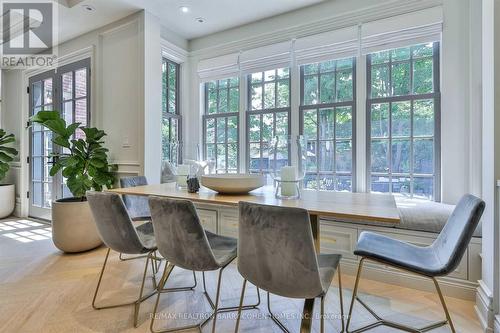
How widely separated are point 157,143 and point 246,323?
92.3 inches

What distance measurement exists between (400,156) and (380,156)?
7.3 inches

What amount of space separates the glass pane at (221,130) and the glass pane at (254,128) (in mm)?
426

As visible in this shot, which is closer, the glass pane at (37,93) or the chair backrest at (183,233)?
the chair backrest at (183,233)

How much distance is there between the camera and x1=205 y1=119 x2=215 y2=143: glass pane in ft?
13.0

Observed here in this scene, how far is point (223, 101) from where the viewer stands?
3879 millimetres

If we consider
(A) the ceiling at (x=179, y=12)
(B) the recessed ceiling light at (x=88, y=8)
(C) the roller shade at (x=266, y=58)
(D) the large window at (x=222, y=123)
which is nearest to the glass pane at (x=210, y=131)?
(D) the large window at (x=222, y=123)

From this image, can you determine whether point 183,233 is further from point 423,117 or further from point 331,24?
point 331,24

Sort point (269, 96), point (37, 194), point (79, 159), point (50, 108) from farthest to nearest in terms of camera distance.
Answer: point (37, 194)
point (50, 108)
point (269, 96)
point (79, 159)

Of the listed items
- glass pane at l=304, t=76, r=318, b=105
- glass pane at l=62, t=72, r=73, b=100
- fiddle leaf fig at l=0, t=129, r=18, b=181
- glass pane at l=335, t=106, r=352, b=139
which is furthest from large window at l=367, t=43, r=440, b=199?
fiddle leaf fig at l=0, t=129, r=18, b=181

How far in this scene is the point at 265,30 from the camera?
343cm

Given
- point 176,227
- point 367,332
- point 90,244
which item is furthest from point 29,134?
point 367,332

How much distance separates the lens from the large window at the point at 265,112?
343 centimetres

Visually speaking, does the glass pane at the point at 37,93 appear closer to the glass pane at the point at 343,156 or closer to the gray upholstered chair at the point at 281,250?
the glass pane at the point at 343,156

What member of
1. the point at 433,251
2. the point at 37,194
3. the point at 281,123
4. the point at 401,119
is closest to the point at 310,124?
the point at 281,123
